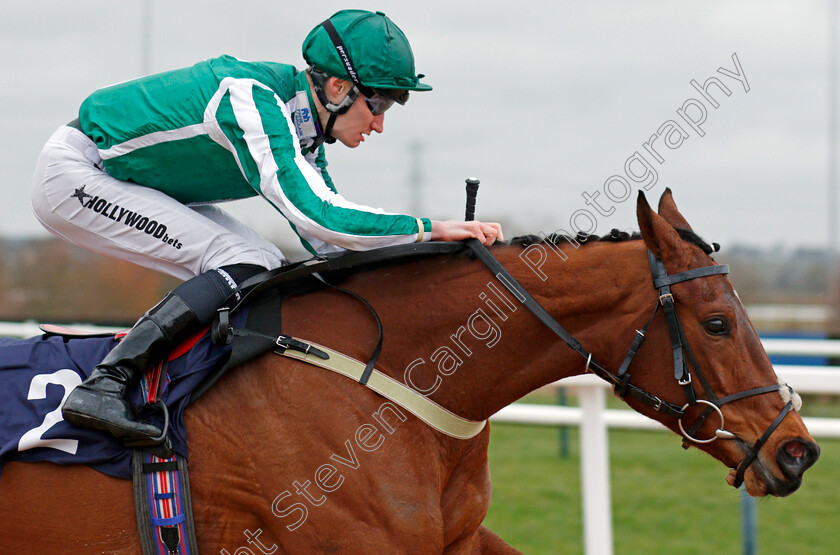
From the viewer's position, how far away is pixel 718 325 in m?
2.45

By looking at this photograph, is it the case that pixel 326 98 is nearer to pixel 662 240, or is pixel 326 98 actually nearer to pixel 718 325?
pixel 662 240

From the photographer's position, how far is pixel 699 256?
100.0 inches

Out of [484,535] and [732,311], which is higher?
[732,311]

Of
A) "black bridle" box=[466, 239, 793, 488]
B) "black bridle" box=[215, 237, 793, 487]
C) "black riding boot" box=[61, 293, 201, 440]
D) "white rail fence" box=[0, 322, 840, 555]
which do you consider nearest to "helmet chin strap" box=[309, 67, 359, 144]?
"black bridle" box=[215, 237, 793, 487]

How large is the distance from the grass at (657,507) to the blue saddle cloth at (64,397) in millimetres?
3361

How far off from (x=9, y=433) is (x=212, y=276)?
2.52 ft

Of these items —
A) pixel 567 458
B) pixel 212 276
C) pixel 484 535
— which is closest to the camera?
pixel 212 276

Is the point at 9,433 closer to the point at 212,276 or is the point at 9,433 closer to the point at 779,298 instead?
the point at 212,276

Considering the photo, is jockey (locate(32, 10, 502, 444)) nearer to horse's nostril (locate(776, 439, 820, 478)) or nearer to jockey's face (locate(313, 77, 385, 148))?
jockey's face (locate(313, 77, 385, 148))

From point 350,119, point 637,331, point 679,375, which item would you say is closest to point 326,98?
point 350,119

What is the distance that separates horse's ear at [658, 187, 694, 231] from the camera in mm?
2672

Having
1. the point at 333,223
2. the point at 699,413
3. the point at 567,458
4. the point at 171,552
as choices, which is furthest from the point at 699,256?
the point at 567,458

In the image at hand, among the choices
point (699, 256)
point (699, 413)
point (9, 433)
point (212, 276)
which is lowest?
point (9, 433)

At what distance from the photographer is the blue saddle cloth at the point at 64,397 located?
251 cm
